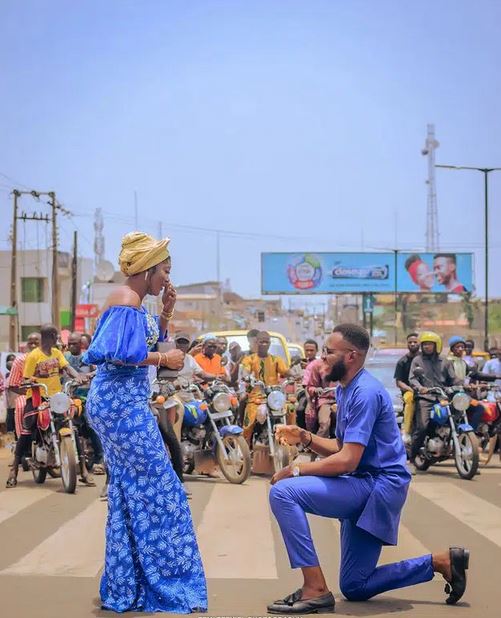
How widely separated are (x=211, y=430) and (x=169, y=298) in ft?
22.4

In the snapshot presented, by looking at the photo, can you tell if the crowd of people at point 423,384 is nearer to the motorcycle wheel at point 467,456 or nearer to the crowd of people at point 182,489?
the motorcycle wheel at point 467,456

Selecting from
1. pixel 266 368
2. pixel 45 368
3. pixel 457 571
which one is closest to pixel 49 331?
pixel 45 368

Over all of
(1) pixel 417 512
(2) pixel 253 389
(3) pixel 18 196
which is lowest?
(1) pixel 417 512

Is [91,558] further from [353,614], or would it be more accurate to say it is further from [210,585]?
[353,614]

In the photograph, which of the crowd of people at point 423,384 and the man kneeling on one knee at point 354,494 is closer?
the man kneeling on one knee at point 354,494

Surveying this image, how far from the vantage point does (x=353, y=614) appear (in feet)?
19.3

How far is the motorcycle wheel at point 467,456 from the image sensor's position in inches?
515

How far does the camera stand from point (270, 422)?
45.0 feet

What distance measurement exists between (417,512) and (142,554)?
498cm

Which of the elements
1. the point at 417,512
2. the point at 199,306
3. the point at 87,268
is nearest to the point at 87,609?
the point at 417,512

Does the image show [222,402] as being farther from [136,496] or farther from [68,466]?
[136,496]

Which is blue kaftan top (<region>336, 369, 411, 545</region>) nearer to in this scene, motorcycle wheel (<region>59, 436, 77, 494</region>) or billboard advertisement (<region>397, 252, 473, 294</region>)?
motorcycle wheel (<region>59, 436, 77, 494</region>)

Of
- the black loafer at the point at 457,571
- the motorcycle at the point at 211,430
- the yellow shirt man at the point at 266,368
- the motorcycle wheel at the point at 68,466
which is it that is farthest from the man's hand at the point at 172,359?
the yellow shirt man at the point at 266,368

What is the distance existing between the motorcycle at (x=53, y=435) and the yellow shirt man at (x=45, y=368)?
13 cm
